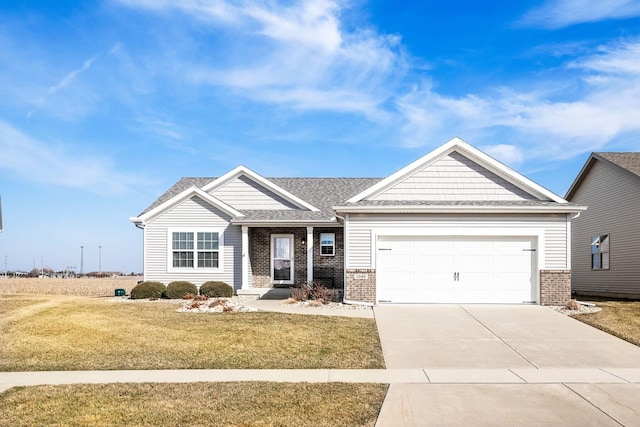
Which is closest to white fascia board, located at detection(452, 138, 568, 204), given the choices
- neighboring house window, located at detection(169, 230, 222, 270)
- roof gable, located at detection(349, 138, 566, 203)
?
roof gable, located at detection(349, 138, 566, 203)

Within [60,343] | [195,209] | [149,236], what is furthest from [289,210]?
[60,343]

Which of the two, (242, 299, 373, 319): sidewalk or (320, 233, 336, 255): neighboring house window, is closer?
(242, 299, 373, 319): sidewalk

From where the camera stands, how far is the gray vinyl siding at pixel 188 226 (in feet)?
80.9

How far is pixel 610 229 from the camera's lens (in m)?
26.0

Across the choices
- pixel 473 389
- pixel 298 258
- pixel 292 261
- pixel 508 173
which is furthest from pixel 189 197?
pixel 473 389

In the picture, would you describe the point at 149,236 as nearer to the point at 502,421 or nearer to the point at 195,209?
the point at 195,209

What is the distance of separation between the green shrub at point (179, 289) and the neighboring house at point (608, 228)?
18.8 meters

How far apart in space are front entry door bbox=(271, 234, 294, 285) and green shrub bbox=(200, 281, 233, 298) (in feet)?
10.2

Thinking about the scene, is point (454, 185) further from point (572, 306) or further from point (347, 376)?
point (347, 376)

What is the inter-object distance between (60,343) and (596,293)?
2389cm

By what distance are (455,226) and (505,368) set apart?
9.06 metres

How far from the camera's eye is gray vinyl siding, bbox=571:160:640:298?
2412cm

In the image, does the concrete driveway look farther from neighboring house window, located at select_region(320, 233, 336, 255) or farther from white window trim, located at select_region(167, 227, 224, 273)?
white window trim, located at select_region(167, 227, 224, 273)

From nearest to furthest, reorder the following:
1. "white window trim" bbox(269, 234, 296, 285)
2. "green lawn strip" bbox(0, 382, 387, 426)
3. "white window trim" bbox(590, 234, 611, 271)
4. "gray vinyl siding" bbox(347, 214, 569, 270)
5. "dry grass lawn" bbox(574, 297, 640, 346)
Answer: "green lawn strip" bbox(0, 382, 387, 426) < "dry grass lawn" bbox(574, 297, 640, 346) < "gray vinyl siding" bbox(347, 214, 569, 270) < "white window trim" bbox(269, 234, 296, 285) < "white window trim" bbox(590, 234, 611, 271)
